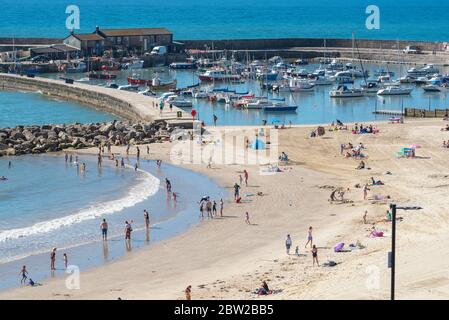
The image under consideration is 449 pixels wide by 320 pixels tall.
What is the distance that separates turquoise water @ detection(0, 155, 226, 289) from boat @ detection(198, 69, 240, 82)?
42.1 m

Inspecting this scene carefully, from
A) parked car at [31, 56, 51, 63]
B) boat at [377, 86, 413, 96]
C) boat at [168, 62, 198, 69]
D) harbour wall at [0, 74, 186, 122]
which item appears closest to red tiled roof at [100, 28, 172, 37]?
boat at [168, 62, 198, 69]

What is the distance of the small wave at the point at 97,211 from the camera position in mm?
35656

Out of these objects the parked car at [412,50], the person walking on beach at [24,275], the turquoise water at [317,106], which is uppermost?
the parked car at [412,50]

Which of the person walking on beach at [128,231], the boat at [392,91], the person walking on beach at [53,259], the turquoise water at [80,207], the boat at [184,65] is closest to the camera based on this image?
the person walking on beach at [53,259]

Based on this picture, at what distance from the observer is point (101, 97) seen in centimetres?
7675

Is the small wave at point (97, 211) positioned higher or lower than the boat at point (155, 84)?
lower

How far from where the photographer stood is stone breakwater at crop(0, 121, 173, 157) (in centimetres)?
5397

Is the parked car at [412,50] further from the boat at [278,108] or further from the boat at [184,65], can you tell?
the boat at [278,108]

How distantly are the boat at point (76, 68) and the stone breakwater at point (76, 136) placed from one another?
4116 cm

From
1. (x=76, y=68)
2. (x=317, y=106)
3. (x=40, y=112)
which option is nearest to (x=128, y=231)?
(x=40, y=112)

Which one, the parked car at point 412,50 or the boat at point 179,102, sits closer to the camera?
the boat at point 179,102

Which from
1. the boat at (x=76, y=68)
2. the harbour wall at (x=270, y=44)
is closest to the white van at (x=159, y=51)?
the harbour wall at (x=270, y=44)
